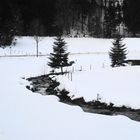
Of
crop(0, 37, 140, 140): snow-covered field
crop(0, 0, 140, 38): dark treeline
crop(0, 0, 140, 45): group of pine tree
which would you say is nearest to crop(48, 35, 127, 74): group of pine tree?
crop(0, 37, 140, 140): snow-covered field

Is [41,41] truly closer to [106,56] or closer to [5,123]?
[106,56]

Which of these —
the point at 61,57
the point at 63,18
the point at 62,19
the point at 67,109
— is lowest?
the point at 67,109

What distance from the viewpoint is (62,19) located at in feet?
283

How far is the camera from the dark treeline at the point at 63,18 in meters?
74.2

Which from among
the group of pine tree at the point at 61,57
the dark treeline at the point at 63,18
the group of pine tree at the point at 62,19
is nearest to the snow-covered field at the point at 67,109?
the group of pine tree at the point at 61,57

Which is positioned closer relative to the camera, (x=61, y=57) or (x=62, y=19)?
(x=61, y=57)

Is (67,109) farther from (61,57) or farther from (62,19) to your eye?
(62,19)

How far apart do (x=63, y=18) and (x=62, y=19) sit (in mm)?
508

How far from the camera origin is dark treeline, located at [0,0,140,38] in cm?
7419

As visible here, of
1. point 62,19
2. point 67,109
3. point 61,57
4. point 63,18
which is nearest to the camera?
point 67,109

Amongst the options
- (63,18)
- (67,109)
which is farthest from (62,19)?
(67,109)

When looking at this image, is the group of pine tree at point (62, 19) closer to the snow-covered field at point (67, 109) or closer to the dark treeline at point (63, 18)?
the dark treeline at point (63, 18)

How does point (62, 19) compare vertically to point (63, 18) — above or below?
below

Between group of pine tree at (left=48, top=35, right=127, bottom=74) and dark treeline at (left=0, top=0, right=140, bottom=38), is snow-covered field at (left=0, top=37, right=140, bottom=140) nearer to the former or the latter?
group of pine tree at (left=48, top=35, right=127, bottom=74)
